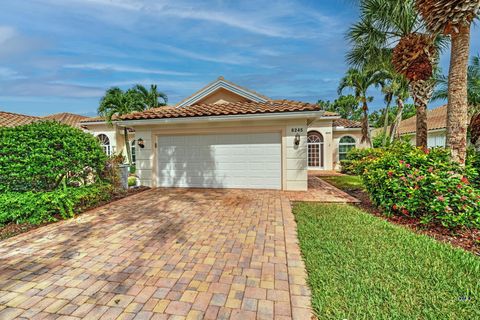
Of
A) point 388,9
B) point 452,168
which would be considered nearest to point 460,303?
point 452,168

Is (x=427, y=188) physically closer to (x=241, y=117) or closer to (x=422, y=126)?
(x=422, y=126)

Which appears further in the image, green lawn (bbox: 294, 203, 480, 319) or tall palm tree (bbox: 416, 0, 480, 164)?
tall palm tree (bbox: 416, 0, 480, 164)

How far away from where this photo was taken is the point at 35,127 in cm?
579

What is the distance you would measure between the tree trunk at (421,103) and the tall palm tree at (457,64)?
317 cm

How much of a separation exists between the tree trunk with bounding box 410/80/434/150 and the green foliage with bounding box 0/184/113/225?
12.5 metres

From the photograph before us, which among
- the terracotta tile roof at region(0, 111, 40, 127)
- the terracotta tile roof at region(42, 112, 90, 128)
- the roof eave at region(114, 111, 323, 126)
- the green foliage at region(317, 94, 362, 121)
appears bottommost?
the roof eave at region(114, 111, 323, 126)

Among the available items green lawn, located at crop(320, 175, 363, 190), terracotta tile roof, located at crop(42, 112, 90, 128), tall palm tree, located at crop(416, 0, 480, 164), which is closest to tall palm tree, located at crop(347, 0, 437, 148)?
tall palm tree, located at crop(416, 0, 480, 164)

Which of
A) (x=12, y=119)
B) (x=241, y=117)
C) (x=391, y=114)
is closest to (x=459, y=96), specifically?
(x=241, y=117)

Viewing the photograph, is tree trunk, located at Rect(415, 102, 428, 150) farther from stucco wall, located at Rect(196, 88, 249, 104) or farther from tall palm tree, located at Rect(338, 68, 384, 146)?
tall palm tree, located at Rect(338, 68, 384, 146)

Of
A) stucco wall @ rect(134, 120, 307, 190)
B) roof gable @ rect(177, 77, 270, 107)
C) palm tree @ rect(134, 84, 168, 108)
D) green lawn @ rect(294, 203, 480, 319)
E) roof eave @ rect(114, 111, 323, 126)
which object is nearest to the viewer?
green lawn @ rect(294, 203, 480, 319)

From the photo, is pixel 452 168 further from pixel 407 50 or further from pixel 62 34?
pixel 62 34

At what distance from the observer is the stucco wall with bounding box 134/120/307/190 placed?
350 inches

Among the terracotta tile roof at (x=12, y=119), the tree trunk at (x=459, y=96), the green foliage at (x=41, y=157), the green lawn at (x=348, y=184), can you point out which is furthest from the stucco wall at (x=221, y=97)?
the terracotta tile roof at (x=12, y=119)

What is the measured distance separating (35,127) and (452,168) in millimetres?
10902
